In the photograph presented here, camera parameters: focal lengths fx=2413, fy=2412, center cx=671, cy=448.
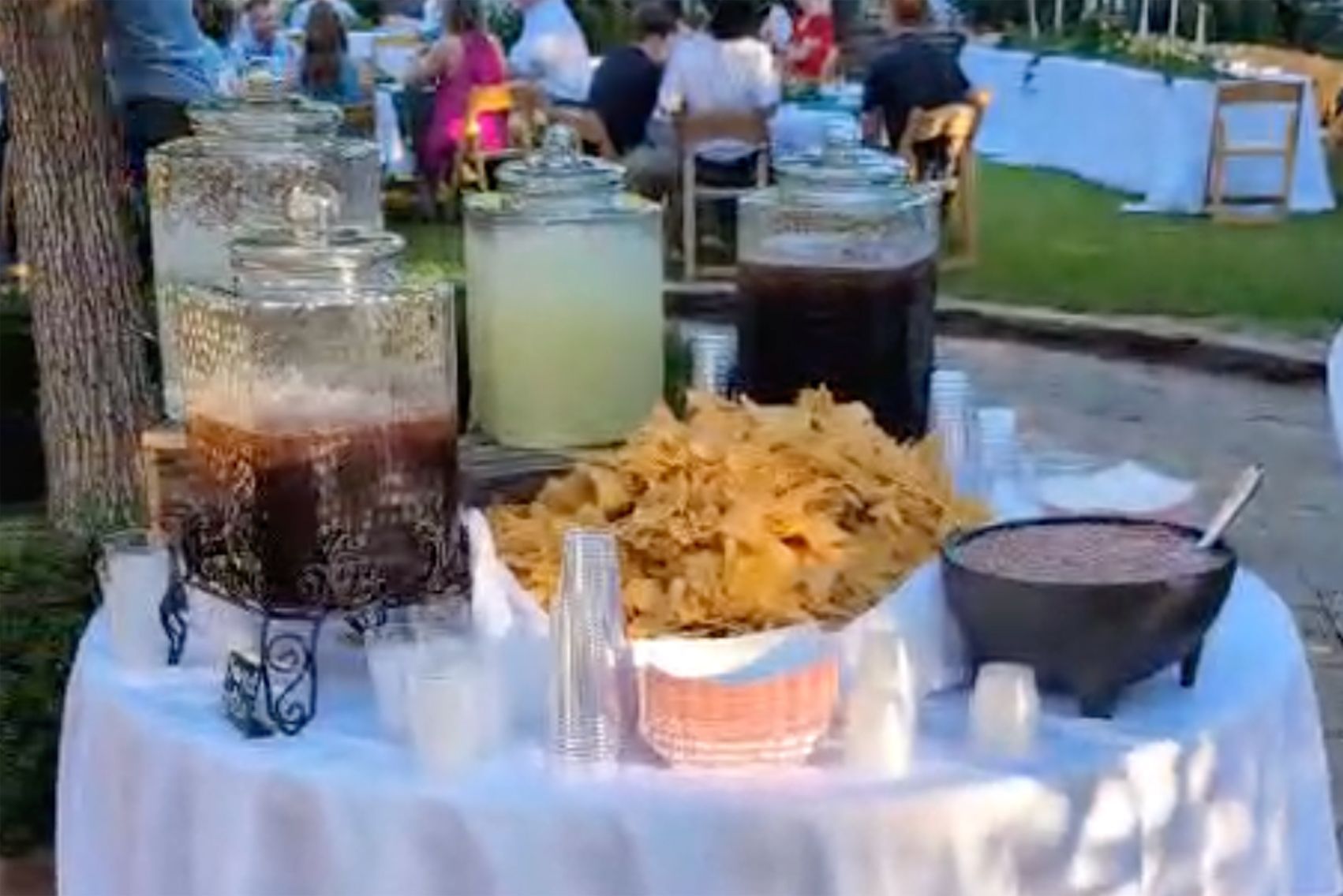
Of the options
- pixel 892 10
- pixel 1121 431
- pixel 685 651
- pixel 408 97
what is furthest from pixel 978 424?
pixel 408 97

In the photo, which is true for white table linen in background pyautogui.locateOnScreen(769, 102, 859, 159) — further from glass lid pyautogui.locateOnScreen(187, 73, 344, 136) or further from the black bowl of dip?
the black bowl of dip

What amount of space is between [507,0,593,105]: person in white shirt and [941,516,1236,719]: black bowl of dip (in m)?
8.20

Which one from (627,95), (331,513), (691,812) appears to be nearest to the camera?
(691,812)

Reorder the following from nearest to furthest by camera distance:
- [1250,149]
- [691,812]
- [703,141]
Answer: [691,812] → [703,141] → [1250,149]

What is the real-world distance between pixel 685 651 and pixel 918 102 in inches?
278

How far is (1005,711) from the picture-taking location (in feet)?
5.59

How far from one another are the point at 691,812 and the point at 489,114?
26.1 feet

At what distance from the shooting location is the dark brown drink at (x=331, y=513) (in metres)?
1.84

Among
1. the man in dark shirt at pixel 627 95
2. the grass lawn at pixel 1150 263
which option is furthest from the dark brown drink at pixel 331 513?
the man in dark shirt at pixel 627 95

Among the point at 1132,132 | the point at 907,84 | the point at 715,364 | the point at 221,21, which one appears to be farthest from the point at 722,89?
the point at 715,364

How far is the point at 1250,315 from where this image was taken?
7.34m

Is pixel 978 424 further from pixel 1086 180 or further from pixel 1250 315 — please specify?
pixel 1086 180

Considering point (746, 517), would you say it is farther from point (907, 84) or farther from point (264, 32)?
point (264, 32)

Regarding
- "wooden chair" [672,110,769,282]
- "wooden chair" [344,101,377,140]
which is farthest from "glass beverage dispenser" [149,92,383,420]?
"wooden chair" [344,101,377,140]
